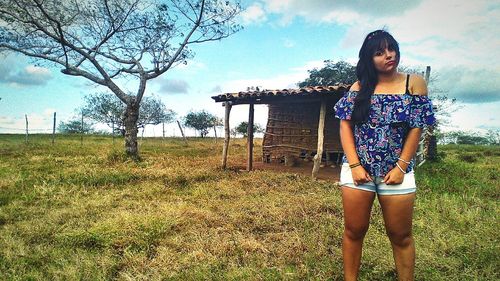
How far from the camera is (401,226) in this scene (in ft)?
6.54

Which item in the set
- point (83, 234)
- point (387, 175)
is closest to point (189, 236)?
point (83, 234)

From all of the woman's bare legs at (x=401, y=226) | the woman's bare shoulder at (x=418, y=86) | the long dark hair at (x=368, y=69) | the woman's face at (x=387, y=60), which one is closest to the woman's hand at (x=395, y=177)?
the woman's bare legs at (x=401, y=226)

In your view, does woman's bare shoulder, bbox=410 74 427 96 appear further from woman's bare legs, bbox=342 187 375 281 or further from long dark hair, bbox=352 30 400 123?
woman's bare legs, bbox=342 187 375 281

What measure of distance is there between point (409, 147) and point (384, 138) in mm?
157

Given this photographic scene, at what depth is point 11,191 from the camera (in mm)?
6020

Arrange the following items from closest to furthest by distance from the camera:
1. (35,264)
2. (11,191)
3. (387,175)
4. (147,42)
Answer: (387,175) < (35,264) < (11,191) < (147,42)

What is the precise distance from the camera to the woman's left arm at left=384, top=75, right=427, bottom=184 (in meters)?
1.93

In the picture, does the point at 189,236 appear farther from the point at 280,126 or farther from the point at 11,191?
the point at 280,126

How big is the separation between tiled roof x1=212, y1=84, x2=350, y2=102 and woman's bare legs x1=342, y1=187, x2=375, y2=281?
618cm

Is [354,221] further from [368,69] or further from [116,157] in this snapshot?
[116,157]

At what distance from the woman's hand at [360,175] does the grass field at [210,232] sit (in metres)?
1.27

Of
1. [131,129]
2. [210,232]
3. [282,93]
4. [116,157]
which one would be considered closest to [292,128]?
[282,93]

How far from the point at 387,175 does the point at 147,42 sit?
1304 centimetres

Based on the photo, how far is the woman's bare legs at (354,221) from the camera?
2.05m
